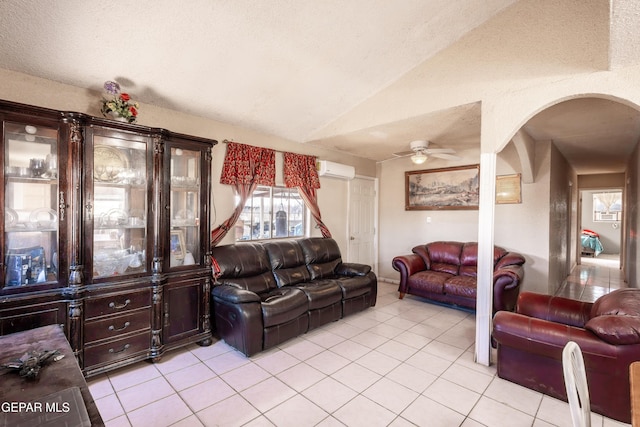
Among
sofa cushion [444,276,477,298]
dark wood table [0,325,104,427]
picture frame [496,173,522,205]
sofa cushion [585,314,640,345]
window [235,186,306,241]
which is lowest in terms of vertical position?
sofa cushion [444,276,477,298]

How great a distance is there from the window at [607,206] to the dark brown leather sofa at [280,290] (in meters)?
11.4

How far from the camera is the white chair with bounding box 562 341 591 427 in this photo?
3.26 feet

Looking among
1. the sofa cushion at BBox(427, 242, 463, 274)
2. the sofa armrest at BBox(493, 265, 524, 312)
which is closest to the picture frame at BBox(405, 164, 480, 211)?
the sofa cushion at BBox(427, 242, 463, 274)

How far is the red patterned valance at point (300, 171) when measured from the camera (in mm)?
4459

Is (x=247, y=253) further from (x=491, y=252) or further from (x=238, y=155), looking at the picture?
(x=491, y=252)

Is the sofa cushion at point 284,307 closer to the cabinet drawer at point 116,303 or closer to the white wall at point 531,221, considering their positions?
the cabinet drawer at point 116,303

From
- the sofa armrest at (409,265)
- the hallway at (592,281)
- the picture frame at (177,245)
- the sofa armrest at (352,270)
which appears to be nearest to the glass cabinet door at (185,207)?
the picture frame at (177,245)

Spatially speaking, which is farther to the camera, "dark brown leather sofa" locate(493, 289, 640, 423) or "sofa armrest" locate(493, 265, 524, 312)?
"sofa armrest" locate(493, 265, 524, 312)

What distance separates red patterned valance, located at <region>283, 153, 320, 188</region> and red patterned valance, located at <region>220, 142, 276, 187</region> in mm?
258

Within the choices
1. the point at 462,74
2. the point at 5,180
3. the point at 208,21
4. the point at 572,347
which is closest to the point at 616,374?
the point at 572,347

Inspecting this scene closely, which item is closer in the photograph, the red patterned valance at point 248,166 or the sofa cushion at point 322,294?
the sofa cushion at point 322,294

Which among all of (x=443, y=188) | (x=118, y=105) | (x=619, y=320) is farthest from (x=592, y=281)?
(x=118, y=105)

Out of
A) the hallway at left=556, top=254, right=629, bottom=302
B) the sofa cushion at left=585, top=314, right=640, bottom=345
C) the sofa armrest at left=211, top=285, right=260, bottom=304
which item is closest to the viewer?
the sofa cushion at left=585, top=314, right=640, bottom=345

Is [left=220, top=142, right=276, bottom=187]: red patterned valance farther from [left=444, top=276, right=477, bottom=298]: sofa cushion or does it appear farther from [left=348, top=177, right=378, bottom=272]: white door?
[left=444, top=276, right=477, bottom=298]: sofa cushion
